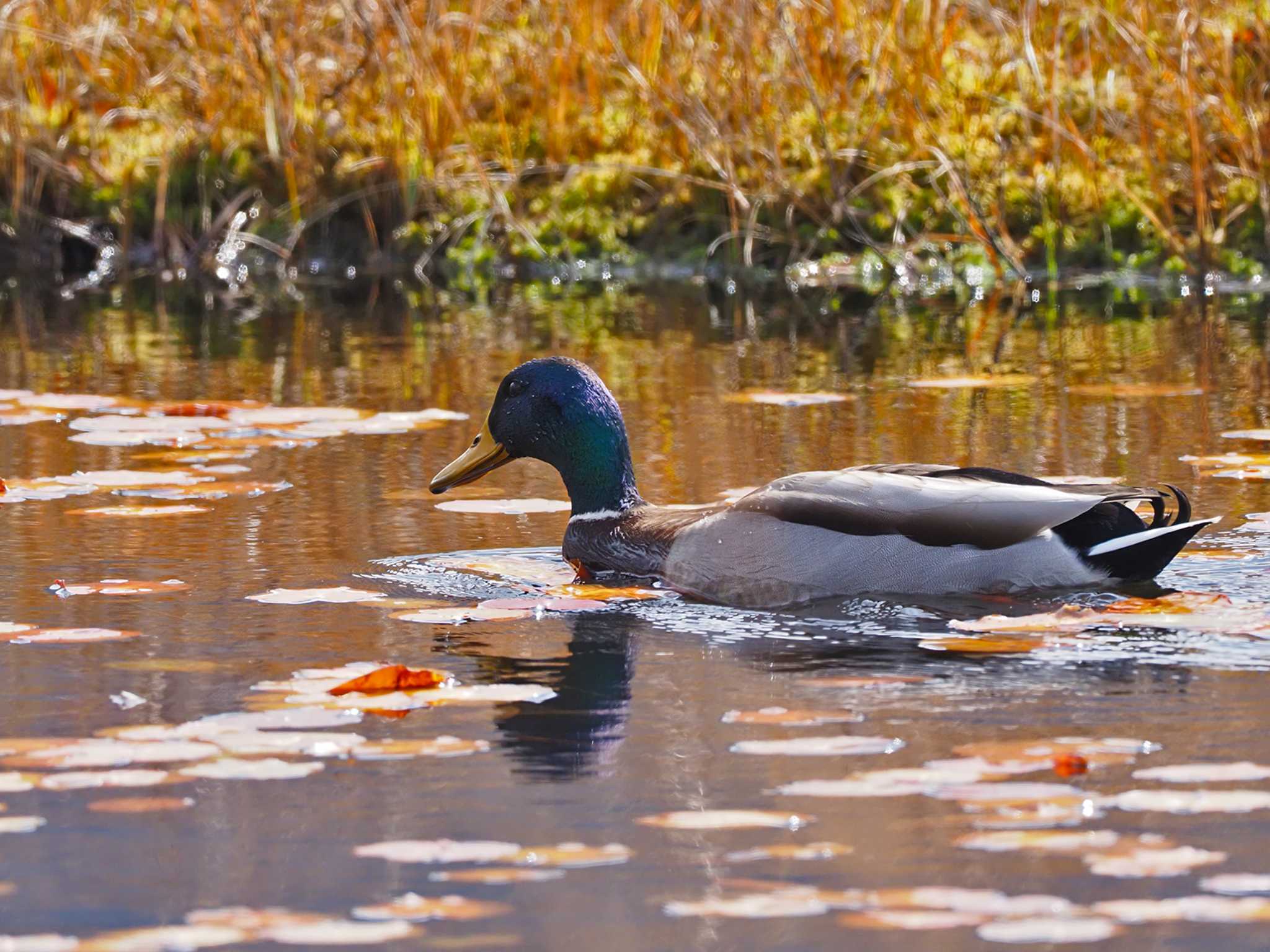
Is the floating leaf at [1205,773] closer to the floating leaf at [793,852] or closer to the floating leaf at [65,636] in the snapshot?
the floating leaf at [793,852]

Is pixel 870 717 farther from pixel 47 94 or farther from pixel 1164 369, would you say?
pixel 47 94

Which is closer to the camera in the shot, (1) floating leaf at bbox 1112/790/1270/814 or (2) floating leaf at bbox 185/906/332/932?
(2) floating leaf at bbox 185/906/332/932

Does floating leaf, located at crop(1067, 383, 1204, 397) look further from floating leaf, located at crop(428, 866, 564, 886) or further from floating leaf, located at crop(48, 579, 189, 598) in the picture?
floating leaf, located at crop(428, 866, 564, 886)

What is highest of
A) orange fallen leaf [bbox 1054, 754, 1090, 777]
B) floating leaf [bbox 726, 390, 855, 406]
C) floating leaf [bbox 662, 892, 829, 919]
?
floating leaf [bbox 726, 390, 855, 406]

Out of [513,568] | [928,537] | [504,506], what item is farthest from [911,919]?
[504,506]

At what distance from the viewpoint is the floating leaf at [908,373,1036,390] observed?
8.42 metres

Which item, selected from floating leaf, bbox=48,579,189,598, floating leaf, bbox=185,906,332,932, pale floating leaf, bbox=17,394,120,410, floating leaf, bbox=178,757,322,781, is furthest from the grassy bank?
floating leaf, bbox=185,906,332,932

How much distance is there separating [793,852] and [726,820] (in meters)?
0.18

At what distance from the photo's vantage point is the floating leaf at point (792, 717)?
4062 mm

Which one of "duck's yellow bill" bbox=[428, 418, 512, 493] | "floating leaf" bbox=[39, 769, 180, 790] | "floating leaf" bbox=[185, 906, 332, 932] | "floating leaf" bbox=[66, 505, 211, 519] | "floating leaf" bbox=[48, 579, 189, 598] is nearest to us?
"floating leaf" bbox=[185, 906, 332, 932]

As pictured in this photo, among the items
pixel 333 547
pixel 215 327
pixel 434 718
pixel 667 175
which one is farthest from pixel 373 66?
pixel 434 718

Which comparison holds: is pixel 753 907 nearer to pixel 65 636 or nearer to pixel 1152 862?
pixel 1152 862

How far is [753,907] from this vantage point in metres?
3.15

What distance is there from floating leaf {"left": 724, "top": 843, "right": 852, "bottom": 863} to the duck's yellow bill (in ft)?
9.32
